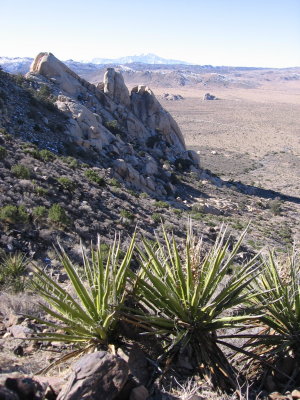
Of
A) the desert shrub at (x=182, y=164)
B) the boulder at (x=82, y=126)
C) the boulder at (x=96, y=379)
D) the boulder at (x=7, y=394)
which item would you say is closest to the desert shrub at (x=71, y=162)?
the boulder at (x=82, y=126)

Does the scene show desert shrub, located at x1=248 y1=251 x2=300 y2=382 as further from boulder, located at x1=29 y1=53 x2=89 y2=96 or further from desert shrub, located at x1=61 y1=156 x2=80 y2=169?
boulder, located at x1=29 y1=53 x2=89 y2=96

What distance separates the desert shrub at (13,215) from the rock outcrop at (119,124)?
12389 mm

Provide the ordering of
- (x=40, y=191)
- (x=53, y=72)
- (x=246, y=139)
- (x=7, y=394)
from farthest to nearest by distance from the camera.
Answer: (x=246, y=139) < (x=53, y=72) < (x=40, y=191) < (x=7, y=394)

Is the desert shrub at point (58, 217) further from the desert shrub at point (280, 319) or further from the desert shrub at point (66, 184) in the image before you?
the desert shrub at point (280, 319)

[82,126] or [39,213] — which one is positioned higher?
[82,126]

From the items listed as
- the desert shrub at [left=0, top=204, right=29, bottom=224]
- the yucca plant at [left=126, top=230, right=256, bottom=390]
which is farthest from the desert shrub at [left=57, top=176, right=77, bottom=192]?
the yucca plant at [left=126, top=230, right=256, bottom=390]

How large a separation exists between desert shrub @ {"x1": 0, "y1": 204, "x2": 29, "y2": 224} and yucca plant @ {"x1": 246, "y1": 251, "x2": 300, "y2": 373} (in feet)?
21.5

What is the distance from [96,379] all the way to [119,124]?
28.9 m

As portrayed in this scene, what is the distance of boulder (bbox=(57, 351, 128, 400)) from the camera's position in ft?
7.46

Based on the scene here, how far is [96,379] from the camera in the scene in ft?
7.75

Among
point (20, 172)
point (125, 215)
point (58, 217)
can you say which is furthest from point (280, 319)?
point (20, 172)

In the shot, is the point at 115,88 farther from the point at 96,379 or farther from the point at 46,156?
the point at 96,379

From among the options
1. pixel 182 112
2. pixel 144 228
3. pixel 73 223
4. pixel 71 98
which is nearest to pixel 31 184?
pixel 73 223

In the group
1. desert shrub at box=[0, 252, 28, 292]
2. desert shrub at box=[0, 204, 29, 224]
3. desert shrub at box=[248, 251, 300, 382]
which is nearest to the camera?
desert shrub at box=[248, 251, 300, 382]
